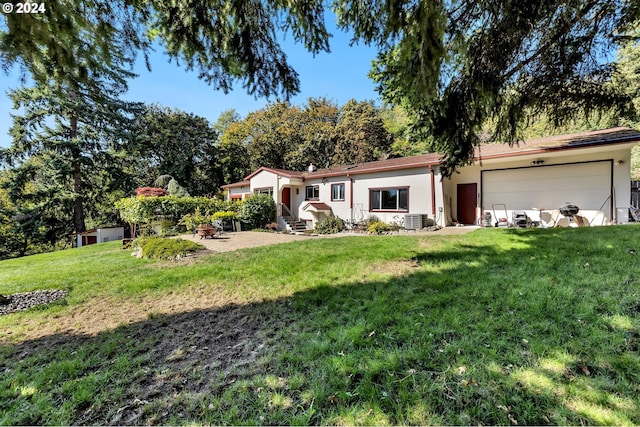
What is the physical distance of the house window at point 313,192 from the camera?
1650 cm

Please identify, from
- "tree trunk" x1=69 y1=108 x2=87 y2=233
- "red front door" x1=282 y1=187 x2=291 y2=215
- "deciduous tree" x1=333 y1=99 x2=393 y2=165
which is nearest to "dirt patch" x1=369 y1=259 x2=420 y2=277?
"red front door" x1=282 y1=187 x2=291 y2=215

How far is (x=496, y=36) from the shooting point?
4.89 meters

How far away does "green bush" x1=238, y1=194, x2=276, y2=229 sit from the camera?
52.1 ft

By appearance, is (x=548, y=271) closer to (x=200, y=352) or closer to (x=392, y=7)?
(x=392, y=7)

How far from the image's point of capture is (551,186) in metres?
10.3

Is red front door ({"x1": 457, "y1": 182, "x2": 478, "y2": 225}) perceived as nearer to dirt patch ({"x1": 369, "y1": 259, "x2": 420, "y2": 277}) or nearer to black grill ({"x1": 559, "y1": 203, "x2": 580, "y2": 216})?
black grill ({"x1": 559, "y1": 203, "x2": 580, "y2": 216})

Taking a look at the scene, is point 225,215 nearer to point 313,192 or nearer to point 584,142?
point 313,192

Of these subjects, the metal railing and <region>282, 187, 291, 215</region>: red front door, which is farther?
<region>282, 187, 291, 215</region>: red front door

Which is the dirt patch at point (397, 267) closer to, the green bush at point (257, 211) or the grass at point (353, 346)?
the grass at point (353, 346)

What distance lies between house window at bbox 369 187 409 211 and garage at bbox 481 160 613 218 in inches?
131

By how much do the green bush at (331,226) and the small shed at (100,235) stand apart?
13.4 meters

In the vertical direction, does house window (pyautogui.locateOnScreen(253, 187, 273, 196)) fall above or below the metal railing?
above

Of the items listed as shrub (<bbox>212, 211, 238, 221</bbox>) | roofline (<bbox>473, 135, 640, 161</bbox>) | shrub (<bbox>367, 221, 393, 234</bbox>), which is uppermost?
roofline (<bbox>473, 135, 640, 161</bbox>)

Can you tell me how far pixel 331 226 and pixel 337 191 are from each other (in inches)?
95.9
